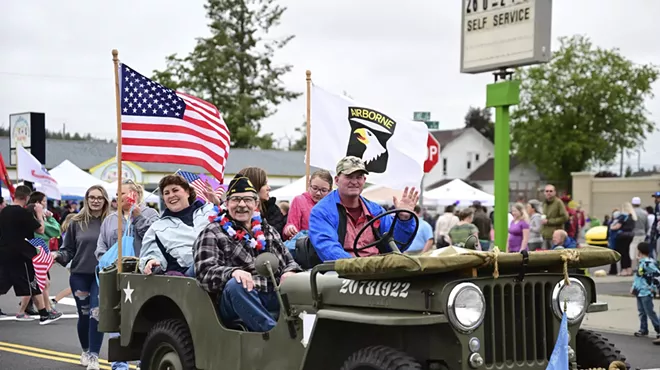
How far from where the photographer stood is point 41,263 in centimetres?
1319

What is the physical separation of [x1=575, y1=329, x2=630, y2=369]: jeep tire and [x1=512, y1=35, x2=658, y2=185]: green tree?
69344mm

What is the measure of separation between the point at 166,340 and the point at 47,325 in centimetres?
696

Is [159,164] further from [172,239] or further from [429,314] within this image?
[429,314]

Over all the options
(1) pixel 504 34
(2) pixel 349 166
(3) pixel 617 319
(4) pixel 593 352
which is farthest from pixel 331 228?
(3) pixel 617 319

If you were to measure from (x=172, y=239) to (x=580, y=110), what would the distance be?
70.5m

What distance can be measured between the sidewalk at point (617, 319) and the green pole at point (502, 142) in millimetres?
1726

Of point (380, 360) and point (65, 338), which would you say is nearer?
point (380, 360)

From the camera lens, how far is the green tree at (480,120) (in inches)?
4406

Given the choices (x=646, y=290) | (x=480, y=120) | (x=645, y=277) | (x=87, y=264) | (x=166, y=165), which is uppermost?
(x=480, y=120)

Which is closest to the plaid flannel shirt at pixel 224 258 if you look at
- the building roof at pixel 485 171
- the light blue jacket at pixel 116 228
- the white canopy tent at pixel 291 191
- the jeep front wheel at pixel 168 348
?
the jeep front wheel at pixel 168 348

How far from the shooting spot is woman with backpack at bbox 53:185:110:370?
8844 millimetres

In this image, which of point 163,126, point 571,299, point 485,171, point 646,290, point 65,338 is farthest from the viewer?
point 485,171

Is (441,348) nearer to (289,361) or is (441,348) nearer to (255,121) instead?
(289,361)

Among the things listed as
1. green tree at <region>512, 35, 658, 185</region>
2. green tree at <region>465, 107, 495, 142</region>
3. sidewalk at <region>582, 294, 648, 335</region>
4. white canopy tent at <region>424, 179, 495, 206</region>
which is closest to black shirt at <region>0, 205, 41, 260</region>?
sidewalk at <region>582, 294, 648, 335</region>
